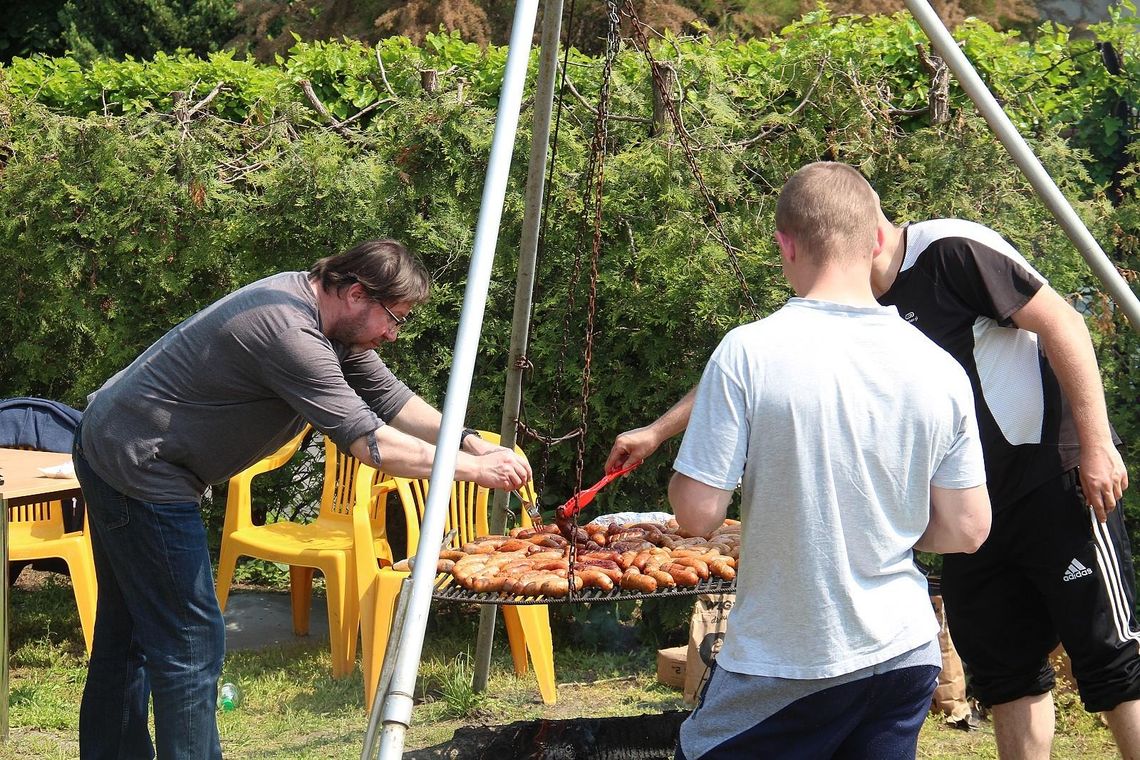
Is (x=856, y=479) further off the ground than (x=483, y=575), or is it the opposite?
(x=856, y=479)

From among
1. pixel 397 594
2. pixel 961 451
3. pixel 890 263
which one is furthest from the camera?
pixel 397 594

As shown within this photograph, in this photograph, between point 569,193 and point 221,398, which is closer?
point 221,398

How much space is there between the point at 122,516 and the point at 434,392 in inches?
97.7

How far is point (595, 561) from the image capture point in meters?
3.38

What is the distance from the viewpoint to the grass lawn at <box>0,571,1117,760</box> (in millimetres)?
4367

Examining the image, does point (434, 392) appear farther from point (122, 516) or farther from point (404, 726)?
point (404, 726)

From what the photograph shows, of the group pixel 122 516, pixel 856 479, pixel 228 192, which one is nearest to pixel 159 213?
pixel 228 192

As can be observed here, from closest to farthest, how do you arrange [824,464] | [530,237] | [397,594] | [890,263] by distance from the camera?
[824,464]
[890,263]
[530,237]
[397,594]

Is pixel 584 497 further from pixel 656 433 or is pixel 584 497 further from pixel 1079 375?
pixel 1079 375

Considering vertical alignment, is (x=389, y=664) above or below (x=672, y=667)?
above

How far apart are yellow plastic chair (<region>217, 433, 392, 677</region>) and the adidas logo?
2757 mm

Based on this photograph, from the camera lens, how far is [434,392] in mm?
5438

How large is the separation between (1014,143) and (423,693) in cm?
328

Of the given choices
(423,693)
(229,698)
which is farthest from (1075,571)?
(229,698)
